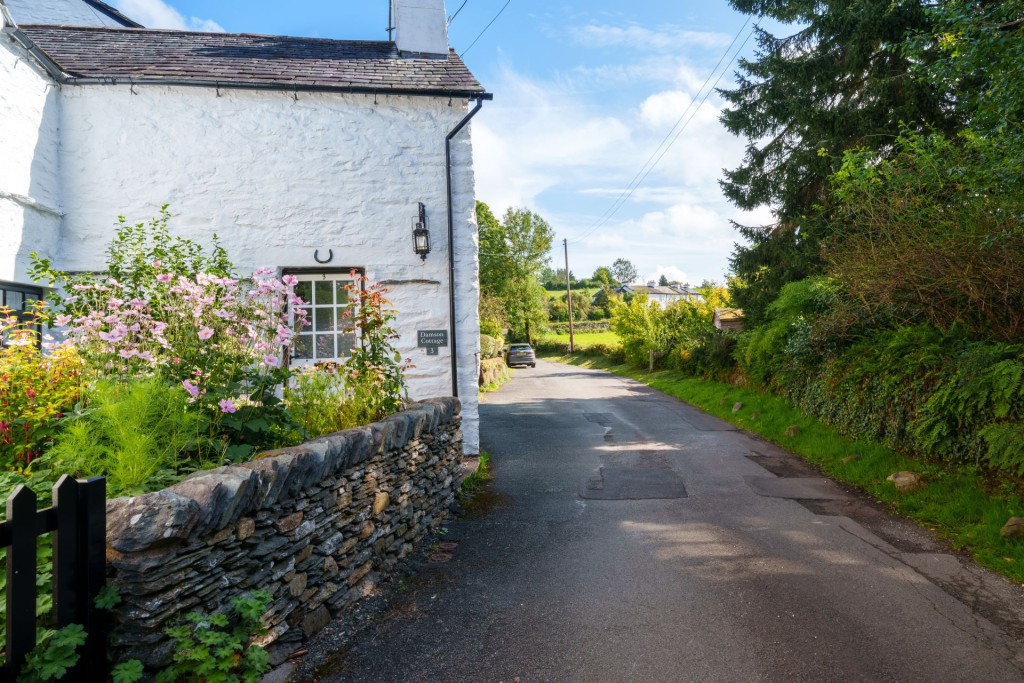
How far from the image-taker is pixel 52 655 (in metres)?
2.52

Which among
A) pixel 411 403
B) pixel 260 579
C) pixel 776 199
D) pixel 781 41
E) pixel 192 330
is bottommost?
pixel 260 579

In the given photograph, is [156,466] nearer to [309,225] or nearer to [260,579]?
[260,579]

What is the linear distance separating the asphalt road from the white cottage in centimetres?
323

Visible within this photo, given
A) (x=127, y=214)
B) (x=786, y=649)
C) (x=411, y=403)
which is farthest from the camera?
(x=127, y=214)

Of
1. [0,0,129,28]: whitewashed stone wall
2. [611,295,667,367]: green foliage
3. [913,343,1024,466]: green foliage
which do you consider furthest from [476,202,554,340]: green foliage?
[913,343,1024,466]: green foliage

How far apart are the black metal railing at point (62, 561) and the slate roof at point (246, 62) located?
7589 millimetres

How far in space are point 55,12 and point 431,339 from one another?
1089 cm

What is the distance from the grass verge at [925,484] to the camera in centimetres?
550

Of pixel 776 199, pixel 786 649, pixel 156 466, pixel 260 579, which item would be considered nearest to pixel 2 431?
pixel 156 466

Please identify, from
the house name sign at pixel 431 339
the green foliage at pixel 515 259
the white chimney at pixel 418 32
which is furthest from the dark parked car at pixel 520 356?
the house name sign at pixel 431 339

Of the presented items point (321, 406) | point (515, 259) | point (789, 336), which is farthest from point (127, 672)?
point (515, 259)

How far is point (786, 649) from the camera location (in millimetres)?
3830

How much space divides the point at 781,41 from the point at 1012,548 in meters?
14.4

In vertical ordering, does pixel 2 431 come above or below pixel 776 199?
below
